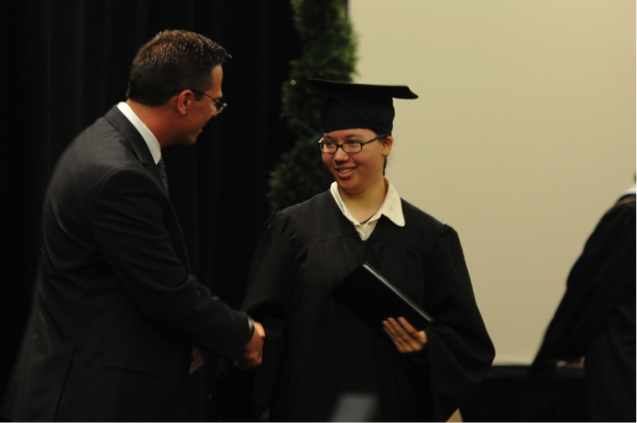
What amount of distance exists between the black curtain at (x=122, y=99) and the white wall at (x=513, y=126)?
759 mm

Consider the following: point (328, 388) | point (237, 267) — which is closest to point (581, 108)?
point (237, 267)

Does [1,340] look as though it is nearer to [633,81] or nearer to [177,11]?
[177,11]

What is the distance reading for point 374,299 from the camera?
2.06m

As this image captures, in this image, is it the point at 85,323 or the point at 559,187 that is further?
the point at 559,187

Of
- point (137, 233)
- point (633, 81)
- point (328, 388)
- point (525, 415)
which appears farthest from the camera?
point (633, 81)

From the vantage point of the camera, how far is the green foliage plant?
12.2 feet

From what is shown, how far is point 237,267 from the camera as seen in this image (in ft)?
14.2

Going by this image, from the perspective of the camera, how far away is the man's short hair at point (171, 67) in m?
2.18

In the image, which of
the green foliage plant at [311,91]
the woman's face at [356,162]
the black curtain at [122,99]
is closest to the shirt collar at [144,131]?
the woman's face at [356,162]

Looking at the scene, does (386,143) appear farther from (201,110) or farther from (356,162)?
(201,110)

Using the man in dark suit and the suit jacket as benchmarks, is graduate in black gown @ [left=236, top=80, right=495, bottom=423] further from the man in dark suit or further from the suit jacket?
the suit jacket

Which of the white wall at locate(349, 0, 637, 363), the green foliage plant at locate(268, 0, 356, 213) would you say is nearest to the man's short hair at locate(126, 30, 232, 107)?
the green foliage plant at locate(268, 0, 356, 213)

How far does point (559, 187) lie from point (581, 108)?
52cm

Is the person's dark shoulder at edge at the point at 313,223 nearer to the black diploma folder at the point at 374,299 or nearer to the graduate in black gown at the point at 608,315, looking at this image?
the black diploma folder at the point at 374,299
